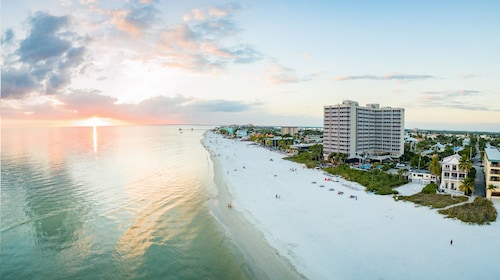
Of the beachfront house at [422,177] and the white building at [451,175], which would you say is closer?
the white building at [451,175]

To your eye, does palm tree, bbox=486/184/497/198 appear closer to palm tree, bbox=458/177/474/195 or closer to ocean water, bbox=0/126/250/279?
palm tree, bbox=458/177/474/195

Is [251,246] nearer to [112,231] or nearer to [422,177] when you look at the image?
[112,231]

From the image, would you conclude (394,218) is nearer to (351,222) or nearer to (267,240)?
(351,222)

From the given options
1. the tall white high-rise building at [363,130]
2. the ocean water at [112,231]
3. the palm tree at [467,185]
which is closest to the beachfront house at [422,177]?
the palm tree at [467,185]

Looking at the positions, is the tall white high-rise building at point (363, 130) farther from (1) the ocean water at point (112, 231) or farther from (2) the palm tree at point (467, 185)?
(1) the ocean water at point (112, 231)

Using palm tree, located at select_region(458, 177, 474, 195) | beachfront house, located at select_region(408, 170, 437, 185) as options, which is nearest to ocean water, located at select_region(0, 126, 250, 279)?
palm tree, located at select_region(458, 177, 474, 195)
